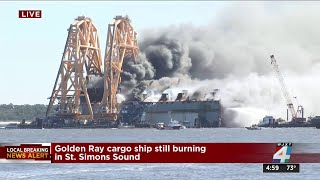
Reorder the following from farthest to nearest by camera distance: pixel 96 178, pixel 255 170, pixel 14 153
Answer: pixel 255 170
pixel 96 178
pixel 14 153

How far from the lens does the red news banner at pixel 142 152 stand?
1059 inches

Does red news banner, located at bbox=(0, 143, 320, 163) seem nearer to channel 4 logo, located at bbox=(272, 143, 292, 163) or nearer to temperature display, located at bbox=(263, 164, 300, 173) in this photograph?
channel 4 logo, located at bbox=(272, 143, 292, 163)

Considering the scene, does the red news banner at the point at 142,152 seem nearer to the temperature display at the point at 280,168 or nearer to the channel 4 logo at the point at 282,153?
the channel 4 logo at the point at 282,153

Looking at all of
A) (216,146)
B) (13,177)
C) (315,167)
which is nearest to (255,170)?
(315,167)

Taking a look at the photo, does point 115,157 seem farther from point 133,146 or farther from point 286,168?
point 286,168

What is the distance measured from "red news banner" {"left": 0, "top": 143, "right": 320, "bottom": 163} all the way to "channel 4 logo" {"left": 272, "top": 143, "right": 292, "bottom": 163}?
15cm

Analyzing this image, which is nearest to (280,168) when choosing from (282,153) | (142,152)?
(282,153)

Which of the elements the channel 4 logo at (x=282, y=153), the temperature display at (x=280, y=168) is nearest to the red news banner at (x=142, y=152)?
the channel 4 logo at (x=282, y=153)

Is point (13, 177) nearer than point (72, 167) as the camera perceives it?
Yes

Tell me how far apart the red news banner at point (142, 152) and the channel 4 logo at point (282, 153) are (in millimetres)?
147

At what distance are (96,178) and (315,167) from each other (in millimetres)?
17993

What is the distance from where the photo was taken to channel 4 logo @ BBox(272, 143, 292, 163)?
27255 mm

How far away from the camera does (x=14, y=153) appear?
28484 millimetres

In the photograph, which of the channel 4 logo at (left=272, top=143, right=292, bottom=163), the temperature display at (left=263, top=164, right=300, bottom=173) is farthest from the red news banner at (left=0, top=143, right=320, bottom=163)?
the temperature display at (left=263, top=164, right=300, bottom=173)
